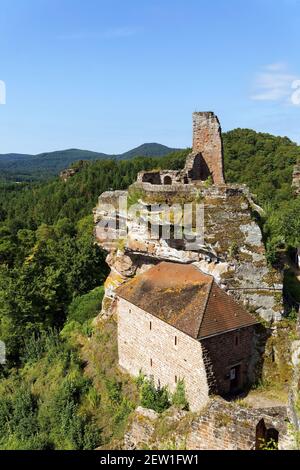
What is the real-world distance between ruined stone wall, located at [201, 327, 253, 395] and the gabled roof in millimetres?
348

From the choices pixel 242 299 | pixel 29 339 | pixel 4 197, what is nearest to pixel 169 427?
pixel 242 299

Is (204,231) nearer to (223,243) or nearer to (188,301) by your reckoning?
(223,243)

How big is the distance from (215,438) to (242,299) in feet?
24.8

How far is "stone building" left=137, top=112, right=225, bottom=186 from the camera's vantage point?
2177 centimetres

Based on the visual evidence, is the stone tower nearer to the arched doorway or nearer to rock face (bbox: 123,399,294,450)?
the arched doorway

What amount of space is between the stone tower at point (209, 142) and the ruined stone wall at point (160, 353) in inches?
355

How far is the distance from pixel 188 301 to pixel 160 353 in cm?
265

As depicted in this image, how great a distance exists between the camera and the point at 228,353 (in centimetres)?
1612

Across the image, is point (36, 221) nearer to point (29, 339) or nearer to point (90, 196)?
point (90, 196)

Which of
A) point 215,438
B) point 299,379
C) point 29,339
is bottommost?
point 29,339

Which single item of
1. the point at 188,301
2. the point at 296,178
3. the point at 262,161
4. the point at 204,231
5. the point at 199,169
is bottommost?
the point at 188,301

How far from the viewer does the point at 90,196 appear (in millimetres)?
84188

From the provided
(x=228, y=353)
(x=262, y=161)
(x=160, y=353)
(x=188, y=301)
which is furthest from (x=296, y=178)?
(x=160, y=353)

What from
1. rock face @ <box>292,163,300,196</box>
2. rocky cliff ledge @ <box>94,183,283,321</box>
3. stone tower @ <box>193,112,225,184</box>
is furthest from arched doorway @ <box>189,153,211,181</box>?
rock face @ <box>292,163,300,196</box>
